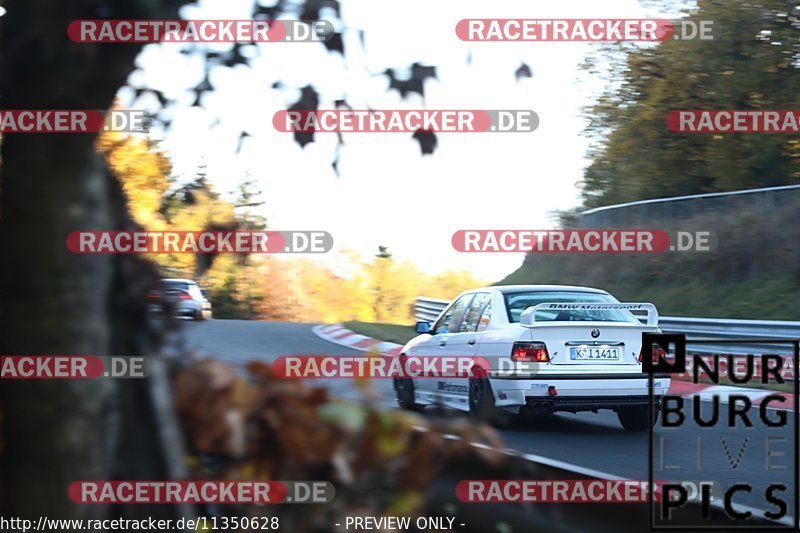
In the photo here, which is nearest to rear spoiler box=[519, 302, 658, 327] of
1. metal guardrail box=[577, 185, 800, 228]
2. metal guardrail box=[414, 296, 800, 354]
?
metal guardrail box=[414, 296, 800, 354]

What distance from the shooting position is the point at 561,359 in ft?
32.6

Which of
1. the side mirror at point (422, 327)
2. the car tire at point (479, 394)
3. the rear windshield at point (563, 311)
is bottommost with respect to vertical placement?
the car tire at point (479, 394)

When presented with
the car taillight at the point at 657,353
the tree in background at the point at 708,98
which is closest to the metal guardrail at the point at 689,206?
the tree in background at the point at 708,98

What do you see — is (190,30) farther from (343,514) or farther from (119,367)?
(343,514)

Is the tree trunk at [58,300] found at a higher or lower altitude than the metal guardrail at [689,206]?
lower

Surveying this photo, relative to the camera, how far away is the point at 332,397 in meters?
3.08

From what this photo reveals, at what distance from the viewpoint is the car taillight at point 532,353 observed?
390 inches

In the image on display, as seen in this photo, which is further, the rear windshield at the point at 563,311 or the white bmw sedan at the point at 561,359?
the rear windshield at the point at 563,311

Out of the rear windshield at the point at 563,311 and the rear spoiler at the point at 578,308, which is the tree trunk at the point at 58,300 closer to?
the rear spoiler at the point at 578,308

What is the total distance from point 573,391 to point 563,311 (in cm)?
86

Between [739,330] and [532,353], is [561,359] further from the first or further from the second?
[739,330]

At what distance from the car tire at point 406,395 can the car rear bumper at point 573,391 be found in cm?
192

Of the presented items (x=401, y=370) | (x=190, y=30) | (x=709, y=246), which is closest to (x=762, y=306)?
(x=709, y=246)

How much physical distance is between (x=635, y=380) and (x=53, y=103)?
7.85m
